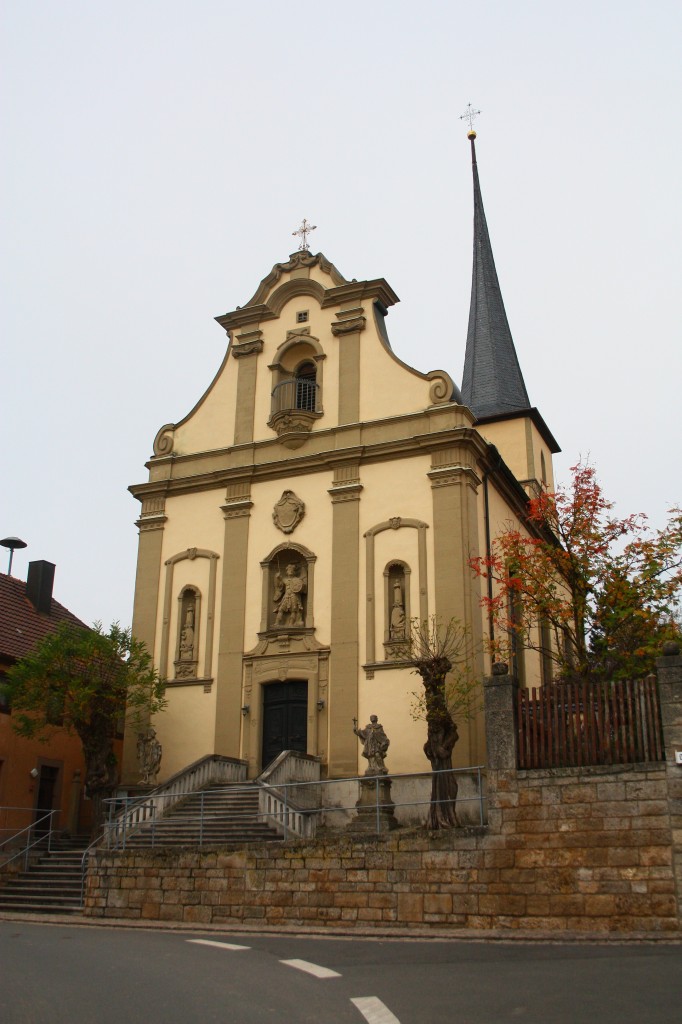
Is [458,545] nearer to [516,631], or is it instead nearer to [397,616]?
[397,616]

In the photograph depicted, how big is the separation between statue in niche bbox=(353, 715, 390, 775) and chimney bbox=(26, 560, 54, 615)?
12899 millimetres

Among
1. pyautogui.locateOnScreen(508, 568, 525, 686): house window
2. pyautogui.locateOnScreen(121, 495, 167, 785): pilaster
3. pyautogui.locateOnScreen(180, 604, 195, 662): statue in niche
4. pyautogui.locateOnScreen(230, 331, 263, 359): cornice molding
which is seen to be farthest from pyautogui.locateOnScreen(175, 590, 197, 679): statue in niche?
pyautogui.locateOnScreen(508, 568, 525, 686): house window

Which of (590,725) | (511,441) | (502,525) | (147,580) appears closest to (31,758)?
(147,580)

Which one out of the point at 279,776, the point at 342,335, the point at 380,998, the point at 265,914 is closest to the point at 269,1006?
the point at 380,998

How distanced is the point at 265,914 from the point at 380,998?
812 cm

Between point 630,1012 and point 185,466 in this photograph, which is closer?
point 630,1012

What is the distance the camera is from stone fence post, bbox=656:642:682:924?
44.9 ft

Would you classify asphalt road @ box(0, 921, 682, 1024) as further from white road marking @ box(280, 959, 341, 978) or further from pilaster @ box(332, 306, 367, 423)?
pilaster @ box(332, 306, 367, 423)

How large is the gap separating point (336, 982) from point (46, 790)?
1815cm

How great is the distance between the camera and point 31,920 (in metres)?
17.6

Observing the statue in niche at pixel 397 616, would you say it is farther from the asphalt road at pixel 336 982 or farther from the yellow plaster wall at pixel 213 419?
the asphalt road at pixel 336 982

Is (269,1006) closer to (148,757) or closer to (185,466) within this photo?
(148,757)

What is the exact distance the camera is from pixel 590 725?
1510cm

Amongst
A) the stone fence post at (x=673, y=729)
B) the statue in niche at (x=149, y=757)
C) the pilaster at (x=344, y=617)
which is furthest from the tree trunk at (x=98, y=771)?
the stone fence post at (x=673, y=729)
